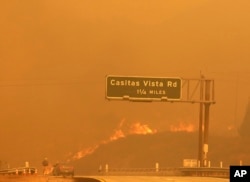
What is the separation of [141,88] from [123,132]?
130 meters

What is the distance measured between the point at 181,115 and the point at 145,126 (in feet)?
67.0

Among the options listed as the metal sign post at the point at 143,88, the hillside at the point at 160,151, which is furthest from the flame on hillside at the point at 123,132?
the metal sign post at the point at 143,88

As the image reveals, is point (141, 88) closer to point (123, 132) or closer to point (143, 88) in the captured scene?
point (143, 88)

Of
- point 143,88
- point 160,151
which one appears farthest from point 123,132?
point 143,88

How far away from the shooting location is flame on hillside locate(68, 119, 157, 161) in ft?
530

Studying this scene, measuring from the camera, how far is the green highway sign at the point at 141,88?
52750 mm

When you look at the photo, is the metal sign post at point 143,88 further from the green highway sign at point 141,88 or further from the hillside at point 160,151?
the hillside at point 160,151

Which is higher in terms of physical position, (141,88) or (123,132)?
(123,132)

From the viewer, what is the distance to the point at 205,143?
5581 cm

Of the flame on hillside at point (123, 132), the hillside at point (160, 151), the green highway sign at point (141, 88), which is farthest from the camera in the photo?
the flame on hillside at point (123, 132)

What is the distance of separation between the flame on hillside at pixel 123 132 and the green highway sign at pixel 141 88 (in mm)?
104022

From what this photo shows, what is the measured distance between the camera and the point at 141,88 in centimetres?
5300

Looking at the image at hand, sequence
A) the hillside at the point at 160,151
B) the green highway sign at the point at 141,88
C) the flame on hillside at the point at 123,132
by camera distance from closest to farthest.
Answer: the green highway sign at the point at 141,88, the hillside at the point at 160,151, the flame on hillside at the point at 123,132

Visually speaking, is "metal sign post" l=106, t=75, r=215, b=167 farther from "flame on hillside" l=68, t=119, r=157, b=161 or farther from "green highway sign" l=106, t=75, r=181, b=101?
"flame on hillside" l=68, t=119, r=157, b=161
